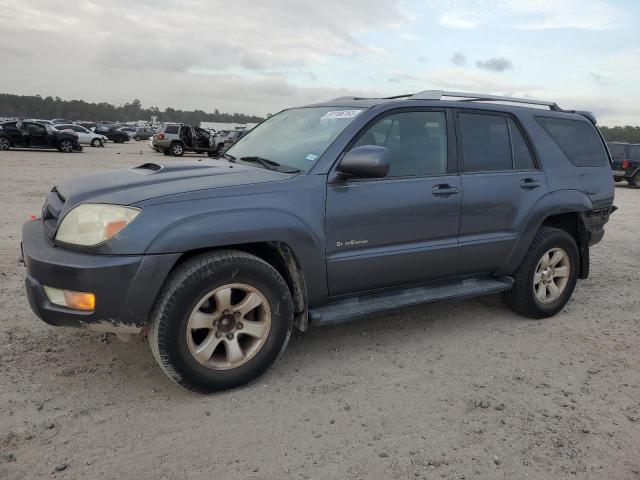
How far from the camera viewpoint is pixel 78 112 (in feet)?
345

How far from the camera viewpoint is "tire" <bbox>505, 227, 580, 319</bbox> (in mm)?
4539

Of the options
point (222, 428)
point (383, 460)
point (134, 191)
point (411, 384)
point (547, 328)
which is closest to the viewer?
point (383, 460)

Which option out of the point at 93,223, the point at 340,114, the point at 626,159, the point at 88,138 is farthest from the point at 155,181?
the point at 88,138

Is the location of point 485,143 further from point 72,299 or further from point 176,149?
point 176,149

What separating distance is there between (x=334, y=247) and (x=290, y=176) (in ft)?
1.76

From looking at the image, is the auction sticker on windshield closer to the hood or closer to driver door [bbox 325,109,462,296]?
driver door [bbox 325,109,462,296]

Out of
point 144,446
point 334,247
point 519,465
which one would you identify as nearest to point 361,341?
point 334,247

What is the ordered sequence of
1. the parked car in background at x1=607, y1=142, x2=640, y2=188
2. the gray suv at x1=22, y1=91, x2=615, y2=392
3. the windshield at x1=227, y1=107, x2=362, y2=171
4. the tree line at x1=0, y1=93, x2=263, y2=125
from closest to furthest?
the gray suv at x1=22, y1=91, x2=615, y2=392, the windshield at x1=227, y1=107, x2=362, y2=171, the parked car in background at x1=607, y1=142, x2=640, y2=188, the tree line at x1=0, y1=93, x2=263, y2=125

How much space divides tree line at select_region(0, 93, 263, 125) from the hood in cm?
8985

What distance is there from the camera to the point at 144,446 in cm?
265

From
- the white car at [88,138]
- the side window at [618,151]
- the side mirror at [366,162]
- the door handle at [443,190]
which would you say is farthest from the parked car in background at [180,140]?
the side mirror at [366,162]

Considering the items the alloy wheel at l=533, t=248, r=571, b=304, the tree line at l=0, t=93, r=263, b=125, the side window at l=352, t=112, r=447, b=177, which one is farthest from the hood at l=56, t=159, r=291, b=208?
the tree line at l=0, t=93, r=263, b=125

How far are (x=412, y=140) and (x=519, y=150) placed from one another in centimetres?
116

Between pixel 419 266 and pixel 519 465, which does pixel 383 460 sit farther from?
pixel 419 266
